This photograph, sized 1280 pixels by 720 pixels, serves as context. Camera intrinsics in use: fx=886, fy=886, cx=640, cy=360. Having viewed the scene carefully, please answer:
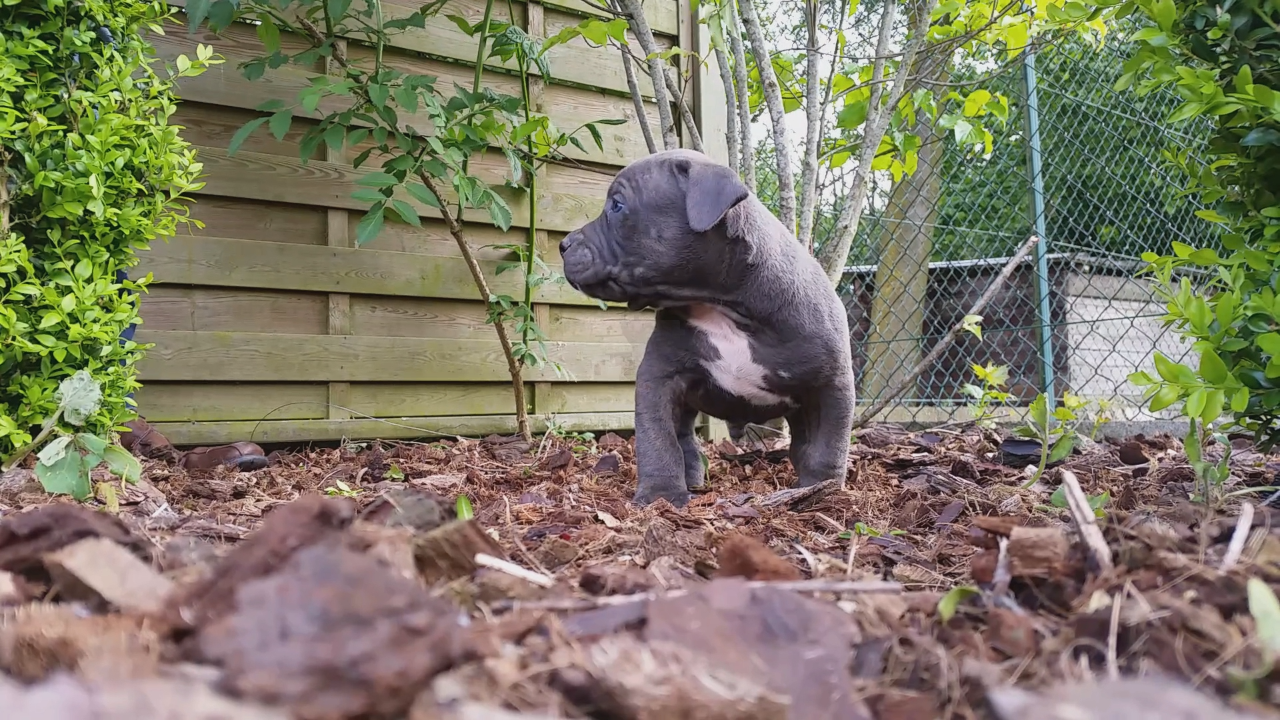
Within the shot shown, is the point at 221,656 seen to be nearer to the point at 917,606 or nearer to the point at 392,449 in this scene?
the point at 917,606

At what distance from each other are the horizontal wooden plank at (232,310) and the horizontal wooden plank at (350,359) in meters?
0.06

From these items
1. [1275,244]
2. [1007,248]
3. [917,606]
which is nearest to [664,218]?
[1275,244]

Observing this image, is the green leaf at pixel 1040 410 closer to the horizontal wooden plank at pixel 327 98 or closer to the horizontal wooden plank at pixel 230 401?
the horizontal wooden plank at pixel 327 98

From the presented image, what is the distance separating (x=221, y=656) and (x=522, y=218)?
13.6 ft

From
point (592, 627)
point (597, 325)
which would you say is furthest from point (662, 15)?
point (592, 627)

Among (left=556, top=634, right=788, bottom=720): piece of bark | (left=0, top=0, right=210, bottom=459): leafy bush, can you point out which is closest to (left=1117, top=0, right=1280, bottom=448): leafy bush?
(left=556, top=634, right=788, bottom=720): piece of bark

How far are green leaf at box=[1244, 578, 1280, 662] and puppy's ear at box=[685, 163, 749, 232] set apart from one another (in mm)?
1827

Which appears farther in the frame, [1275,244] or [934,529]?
[934,529]

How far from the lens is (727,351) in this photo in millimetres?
2926

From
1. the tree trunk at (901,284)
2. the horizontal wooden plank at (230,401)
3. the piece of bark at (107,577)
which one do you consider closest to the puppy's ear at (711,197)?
the piece of bark at (107,577)

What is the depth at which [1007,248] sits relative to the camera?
648 cm

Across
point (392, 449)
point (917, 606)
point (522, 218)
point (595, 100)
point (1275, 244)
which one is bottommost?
point (392, 449)

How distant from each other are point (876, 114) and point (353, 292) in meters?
2.65

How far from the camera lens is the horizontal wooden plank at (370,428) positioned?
394cm
